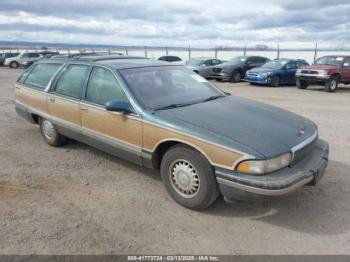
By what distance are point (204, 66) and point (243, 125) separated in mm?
16578

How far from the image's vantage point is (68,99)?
16.1ft

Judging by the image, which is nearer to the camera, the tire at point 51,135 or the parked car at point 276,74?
the tire at point 51,135

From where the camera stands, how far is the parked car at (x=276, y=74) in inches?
643

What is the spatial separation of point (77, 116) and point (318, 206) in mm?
3372

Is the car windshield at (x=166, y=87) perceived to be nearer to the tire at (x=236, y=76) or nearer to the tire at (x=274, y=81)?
the tire at (x=274, y=81)

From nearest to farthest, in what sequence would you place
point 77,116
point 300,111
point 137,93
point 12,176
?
1. point 137,93
2. point 12,176
3. point 77,116
4. point 300,111

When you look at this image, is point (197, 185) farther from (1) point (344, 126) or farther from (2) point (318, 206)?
(1) point (344, 126)

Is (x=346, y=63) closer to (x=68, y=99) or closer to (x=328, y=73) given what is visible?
(x=328, y=73)

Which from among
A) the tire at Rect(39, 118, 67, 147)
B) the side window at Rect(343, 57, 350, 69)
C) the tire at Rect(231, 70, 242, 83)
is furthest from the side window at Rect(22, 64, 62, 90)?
the tire at Rect(231, 70, 242, 83)

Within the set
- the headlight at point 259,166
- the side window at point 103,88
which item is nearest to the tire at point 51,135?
the side window at point 103,88

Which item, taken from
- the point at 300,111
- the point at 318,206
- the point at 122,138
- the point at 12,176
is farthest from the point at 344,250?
the point at 300,111

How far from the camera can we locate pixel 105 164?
16.1ft

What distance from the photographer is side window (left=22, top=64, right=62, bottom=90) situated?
557 cm

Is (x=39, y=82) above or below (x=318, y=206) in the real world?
above
